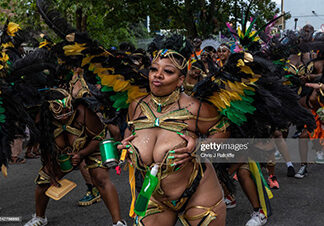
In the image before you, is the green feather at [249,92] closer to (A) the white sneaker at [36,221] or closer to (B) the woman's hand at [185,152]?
(B) the woman's hand at [185,152]

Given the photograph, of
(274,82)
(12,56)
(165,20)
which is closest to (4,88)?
(12,56)

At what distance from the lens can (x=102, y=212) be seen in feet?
16.1

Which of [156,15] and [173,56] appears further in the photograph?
[156,15]

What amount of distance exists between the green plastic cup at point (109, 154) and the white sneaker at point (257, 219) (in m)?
Answer: 2.15

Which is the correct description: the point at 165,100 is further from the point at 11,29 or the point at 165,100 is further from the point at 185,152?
the point at 11,29

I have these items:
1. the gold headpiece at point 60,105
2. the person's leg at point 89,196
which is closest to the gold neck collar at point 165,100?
the gold headpiece at point 60,105

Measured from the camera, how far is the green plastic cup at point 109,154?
280 cm

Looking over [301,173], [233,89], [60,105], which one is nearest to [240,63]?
[233,89]

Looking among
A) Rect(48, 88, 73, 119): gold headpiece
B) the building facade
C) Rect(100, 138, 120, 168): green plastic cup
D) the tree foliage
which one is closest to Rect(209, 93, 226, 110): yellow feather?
Rect(100, 138, 120, 168): green plastic cup

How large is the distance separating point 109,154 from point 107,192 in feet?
4.59

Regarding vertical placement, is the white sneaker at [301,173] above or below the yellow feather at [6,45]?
below

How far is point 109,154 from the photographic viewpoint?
281 centimetres

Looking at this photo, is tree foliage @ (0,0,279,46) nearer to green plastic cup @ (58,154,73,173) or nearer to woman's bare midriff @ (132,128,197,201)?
green plastic cup @ (58,154,73,173)

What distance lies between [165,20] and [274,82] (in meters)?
12.9
